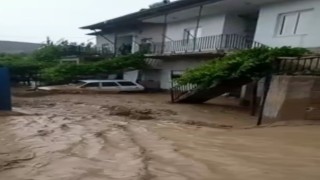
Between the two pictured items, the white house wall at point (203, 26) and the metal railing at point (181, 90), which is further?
the white house wall at point (203, 26)

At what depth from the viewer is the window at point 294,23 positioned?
17.0 meters

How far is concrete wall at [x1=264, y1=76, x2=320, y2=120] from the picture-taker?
32.4 ft

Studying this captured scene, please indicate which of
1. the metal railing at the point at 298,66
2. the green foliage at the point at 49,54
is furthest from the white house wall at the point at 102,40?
the metal railing at the point at 298,66

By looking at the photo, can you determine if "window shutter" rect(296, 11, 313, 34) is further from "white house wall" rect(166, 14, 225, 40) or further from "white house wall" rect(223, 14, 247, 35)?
"white house wall" rect(166, 14, 225, 40)

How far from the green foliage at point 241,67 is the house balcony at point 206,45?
12.4 ft

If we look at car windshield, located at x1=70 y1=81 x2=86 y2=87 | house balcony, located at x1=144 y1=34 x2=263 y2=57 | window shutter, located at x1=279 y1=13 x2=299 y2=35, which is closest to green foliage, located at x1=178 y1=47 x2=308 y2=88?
house balcony, located at x1=144 y1=34 x2=263 y2=57

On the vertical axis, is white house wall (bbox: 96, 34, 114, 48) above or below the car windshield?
above

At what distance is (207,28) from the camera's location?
2427 cm

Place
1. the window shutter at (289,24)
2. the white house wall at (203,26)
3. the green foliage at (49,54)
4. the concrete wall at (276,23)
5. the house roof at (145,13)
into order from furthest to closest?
the green foliage at (49,54) → the white house wall at (203,26) → the house roof at (145,13) → the window shutter at (289,24) → the concrete wall at (276,23)

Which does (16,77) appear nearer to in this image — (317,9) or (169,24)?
(169,24)

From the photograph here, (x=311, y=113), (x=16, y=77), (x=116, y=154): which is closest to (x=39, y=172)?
(x=116, y=154)

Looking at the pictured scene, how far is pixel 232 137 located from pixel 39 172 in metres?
4.25

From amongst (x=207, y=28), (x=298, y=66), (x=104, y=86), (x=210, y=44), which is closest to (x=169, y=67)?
(x=207, y=28)

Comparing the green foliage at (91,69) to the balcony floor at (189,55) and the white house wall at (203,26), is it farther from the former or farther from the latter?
the white house wall at (203,26)
